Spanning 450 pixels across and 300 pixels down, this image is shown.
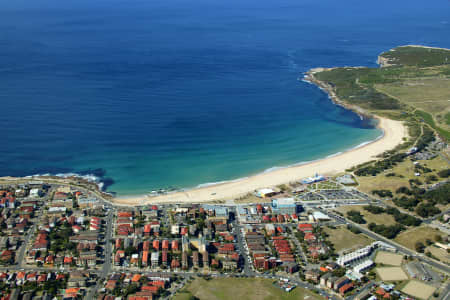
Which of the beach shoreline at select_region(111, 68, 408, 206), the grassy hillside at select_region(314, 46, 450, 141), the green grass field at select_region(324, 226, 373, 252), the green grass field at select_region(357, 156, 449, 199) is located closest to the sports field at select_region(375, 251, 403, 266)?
the green grass field at select_region(324, 226, 373, 252)

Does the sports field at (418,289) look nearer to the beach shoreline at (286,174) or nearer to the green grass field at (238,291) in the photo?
the green grass field at (238,291)

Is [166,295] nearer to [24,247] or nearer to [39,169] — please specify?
[24,247]

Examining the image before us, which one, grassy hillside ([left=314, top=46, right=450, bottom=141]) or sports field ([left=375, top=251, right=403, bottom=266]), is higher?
grassy hillside ([left=314, top=46, right=450, bottom=141])

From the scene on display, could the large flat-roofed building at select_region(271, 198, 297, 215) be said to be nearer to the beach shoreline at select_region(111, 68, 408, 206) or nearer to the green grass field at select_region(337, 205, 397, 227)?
the green grass field at select_region(337, 205, 397, 227)

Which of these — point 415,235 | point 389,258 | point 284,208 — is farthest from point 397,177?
point 389,258

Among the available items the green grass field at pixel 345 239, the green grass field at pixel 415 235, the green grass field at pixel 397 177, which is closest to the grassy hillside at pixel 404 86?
the green grass field at pixel 397 177

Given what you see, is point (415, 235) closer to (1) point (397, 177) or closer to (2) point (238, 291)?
(1) point (397, 177)
